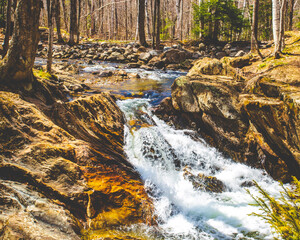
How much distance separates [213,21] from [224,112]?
66.1ft

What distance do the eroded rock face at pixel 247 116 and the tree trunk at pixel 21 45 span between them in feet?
15.2

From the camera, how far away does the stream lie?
372 cm

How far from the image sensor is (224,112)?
598cm

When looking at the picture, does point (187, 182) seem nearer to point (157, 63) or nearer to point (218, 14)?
point (157, 63)

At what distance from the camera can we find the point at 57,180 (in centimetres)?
314

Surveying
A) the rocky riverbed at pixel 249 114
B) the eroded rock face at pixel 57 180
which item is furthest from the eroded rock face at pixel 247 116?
the eroded rock face at pixel 57 180

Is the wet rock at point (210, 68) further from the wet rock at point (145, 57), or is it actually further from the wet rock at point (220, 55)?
the wet rock at point (220, 55)

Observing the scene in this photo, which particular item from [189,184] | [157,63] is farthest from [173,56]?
[189,184]

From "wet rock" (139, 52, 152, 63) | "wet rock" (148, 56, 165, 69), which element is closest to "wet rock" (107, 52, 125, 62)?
"wet rock" (139, 52, 152, 63)

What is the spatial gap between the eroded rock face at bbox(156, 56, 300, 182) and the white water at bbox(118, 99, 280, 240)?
0.44 meters

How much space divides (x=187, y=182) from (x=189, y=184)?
7cm

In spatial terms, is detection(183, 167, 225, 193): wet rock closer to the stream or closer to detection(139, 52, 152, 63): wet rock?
the stream

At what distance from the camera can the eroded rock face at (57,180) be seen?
2389mm

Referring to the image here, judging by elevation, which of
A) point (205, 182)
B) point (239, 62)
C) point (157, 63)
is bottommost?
point (205, 182)
